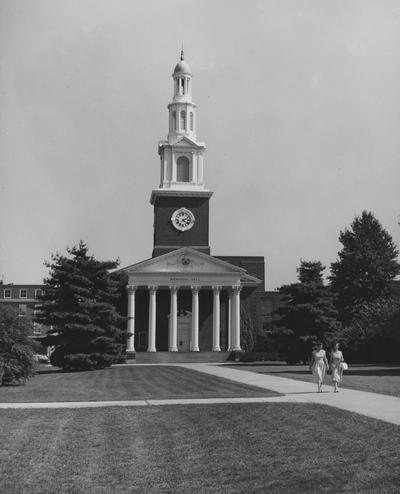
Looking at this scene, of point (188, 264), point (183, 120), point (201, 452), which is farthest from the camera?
point (183, 120)

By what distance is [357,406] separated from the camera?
57.6ft

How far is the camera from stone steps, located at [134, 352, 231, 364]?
220 feet

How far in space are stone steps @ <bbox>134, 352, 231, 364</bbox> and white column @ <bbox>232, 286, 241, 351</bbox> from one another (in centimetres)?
313

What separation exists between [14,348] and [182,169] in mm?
53053

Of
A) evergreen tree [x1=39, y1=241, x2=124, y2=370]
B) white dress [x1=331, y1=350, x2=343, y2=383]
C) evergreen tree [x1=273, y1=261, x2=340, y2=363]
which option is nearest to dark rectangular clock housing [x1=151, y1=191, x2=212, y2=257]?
evergreen tree [x1=273, y1=261, x2=340, y2=363]

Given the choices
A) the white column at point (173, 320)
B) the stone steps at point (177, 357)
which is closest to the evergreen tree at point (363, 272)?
the stone steps at point (177, 357)

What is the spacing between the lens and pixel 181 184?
78.6 m

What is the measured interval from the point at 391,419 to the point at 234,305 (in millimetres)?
58545

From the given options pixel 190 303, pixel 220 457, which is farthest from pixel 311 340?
pixel 220 457

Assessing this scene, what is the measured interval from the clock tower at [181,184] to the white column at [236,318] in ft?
20.7

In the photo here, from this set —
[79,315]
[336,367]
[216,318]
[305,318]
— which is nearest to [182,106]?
[216,318]

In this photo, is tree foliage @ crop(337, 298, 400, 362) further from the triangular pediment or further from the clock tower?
the clock tower

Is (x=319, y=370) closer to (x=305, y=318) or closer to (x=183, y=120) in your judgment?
(x=305, y=318)

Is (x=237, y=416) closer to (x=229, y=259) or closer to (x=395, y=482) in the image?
(x=395, y=482)
